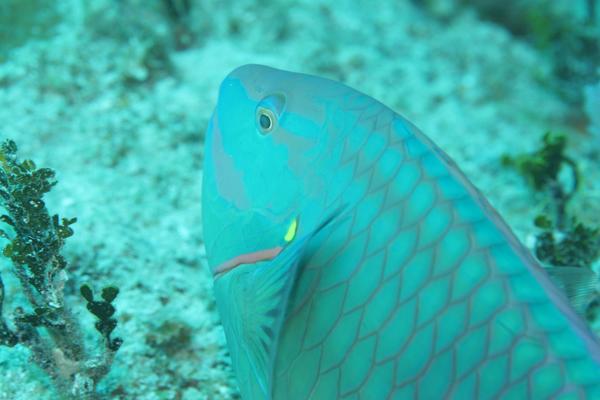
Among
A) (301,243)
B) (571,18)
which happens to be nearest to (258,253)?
(301,243)

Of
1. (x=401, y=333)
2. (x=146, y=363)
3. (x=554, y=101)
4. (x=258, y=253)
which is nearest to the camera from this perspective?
(x=401, y=333)

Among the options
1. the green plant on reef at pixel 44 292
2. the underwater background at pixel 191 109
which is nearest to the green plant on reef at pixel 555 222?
the underwater background at pixel 191 109

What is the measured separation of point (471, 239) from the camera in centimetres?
137

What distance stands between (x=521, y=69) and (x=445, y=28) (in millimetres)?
895

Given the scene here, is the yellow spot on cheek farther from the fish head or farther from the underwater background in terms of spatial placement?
the underwater background

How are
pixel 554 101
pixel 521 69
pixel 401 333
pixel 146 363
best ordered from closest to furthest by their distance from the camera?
pixel 401 333 < pixel 146 363 < pixel 554 101 < pixel 521 69

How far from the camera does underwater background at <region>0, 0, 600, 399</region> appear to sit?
2.51m

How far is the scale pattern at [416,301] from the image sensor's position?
1.26m

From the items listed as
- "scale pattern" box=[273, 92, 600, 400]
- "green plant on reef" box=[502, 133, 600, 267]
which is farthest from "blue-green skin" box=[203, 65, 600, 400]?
"green plant on reef" box=[502, 133, 600, 267]

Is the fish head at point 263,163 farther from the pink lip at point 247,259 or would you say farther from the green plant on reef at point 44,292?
the green plant on reef at point 44,292

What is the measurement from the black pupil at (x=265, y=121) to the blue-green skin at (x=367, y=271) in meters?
0.02

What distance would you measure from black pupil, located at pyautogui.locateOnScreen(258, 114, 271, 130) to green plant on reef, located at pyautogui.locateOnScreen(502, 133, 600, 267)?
1600 millimetres

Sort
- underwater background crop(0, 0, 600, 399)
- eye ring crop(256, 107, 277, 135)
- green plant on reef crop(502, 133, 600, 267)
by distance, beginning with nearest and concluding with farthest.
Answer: eye ring crop(256, 107, 277, 135)
underwater background crop(0, 0, 600, 399)
green plant on reef crop(502, 133, 600, 267)

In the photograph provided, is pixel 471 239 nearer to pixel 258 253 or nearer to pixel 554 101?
pixel 258 253
